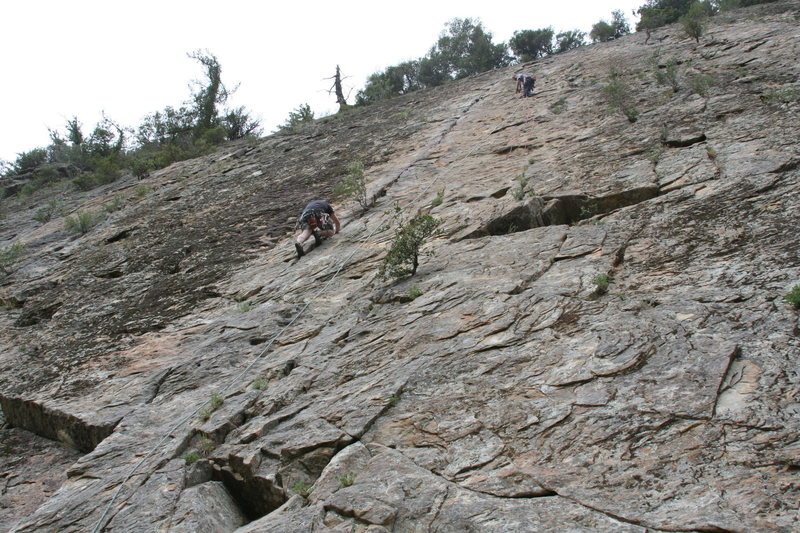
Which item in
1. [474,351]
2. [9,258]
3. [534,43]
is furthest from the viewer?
[534,43]

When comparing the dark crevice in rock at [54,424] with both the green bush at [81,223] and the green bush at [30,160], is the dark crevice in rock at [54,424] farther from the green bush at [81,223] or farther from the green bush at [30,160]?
the green bush at [30,160]

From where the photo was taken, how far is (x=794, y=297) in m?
3.94

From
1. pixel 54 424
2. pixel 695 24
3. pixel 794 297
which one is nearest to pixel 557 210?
pixel 794 297

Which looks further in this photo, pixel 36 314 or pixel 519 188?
pixel 36 314

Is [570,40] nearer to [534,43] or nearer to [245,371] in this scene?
[534,43]

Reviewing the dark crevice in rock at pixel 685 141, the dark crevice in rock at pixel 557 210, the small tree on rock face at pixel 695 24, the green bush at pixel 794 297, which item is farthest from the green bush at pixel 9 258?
the small tree on rock face at pixel 695 24

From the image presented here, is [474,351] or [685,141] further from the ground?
[685,141]

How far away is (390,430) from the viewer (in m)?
4.25

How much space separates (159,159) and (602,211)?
17.7m

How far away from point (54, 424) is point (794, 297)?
782 centimetres

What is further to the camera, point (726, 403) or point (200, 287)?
point (200, 287)

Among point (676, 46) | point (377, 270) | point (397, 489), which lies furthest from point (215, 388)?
point (676, 46)

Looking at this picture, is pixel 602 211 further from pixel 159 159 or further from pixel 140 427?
pixel 159 159

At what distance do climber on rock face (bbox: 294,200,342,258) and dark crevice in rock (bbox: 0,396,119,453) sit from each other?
4.27 metres
